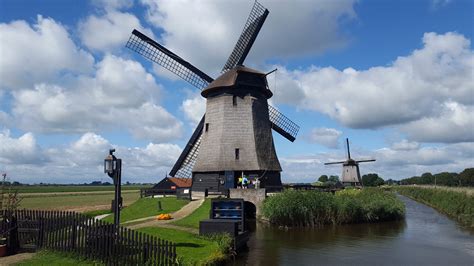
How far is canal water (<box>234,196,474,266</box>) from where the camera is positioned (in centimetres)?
1387

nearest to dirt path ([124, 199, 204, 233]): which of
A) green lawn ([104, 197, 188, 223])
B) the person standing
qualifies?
green lawn ([104, 197, 188, 223])

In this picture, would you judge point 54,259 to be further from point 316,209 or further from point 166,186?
point 166,186

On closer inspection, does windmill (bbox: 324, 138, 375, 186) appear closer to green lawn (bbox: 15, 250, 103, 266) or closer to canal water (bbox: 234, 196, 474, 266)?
canal water (bbox: 234, 196, 474, 266)

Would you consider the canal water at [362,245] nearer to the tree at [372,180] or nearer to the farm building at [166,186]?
the farm building at [166,186]

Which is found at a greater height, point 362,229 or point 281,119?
point 281,119

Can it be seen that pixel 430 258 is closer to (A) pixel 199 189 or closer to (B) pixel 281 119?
(A) pixel 199 189

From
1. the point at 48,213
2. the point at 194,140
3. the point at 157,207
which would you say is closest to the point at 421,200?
the point at 194,140

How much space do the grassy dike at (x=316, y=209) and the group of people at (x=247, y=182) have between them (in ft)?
11.7

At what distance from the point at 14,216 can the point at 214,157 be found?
59.5 ft

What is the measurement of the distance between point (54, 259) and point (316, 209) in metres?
15.3

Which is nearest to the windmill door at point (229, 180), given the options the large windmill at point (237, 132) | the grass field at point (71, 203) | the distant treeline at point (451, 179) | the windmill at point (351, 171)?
the large windmill at point (237, 132)

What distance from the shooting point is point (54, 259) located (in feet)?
37.2

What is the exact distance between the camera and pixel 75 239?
11.8 m

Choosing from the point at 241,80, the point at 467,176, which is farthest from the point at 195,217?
the point at 467,176
